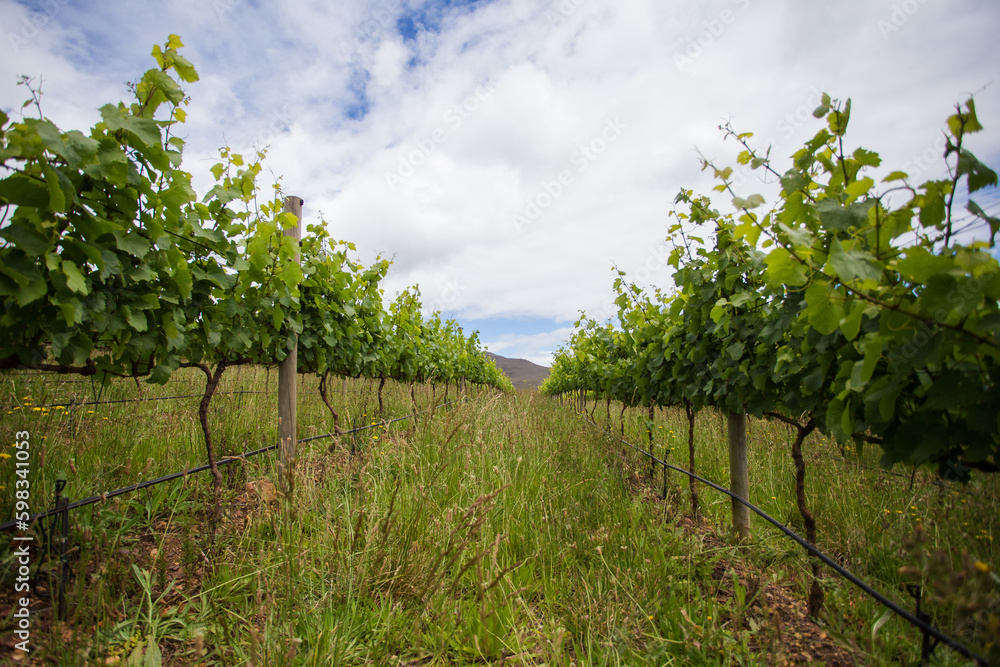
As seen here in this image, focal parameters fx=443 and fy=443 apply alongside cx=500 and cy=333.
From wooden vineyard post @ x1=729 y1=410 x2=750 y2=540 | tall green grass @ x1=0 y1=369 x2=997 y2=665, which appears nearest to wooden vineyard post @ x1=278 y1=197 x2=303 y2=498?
tall green grass @ x1=0 y1=369 x2=997 y2=665

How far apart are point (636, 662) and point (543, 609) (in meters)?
0.53

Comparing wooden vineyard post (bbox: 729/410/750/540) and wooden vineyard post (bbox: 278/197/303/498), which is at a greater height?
wooden vineyard post (bbox: 278/197/303/498)

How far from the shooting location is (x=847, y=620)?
2.50 metres

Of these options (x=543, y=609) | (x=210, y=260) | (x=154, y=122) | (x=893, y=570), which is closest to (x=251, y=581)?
(x=543, y=609)

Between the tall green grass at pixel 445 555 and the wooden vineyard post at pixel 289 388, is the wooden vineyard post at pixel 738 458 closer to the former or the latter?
the tall green grass at pixel 445 555

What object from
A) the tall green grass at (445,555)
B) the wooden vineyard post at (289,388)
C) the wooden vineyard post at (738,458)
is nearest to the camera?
the tall green grass at (445,555)

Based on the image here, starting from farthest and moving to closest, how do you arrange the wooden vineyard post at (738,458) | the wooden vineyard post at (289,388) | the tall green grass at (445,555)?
the wooden vineyard post at (289,388), the wooden vineyard post at (738,458), the tall green grass at (445,555)

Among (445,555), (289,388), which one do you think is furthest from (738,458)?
(289,388)

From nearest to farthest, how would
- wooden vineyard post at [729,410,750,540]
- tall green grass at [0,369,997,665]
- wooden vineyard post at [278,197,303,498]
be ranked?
tall green grass at [0,369,997,665]
wooden vineyard post at [729,410,750,540]
wooden vineyard post at [278,197,303,498]

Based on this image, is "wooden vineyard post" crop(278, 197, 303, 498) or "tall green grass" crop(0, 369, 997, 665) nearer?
"tall green grass" crop(0, 369, 997, 665)

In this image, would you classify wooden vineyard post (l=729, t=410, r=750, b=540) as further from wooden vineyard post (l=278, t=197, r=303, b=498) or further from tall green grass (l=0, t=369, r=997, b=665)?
wooden vineyard post (l=278, t=197, r=303, b=498)

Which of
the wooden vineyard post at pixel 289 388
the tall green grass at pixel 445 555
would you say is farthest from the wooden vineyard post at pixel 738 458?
the wooden vineyard post at pixel 289 388

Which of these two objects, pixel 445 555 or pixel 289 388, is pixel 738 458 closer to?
pixel 445 555

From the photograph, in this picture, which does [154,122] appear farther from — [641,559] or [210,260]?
[641,559]
